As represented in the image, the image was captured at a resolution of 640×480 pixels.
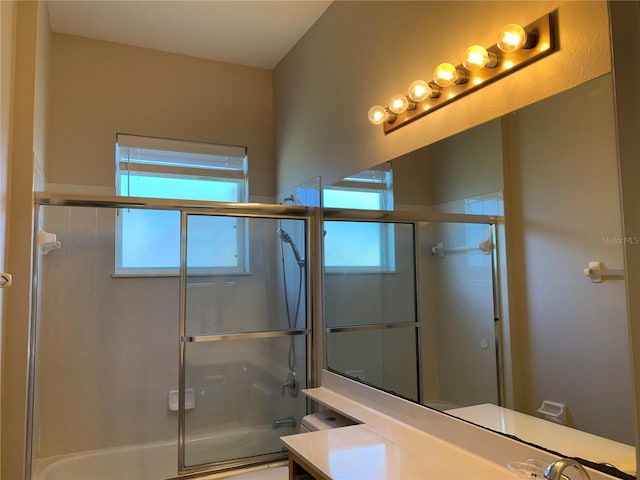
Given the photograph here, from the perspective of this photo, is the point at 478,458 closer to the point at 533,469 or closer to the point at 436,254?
the point at 533,469

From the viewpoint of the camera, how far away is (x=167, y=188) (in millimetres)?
3205

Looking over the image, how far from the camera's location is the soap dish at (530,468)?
1.24m

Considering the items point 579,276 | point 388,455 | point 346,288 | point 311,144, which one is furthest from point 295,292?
point 579,276

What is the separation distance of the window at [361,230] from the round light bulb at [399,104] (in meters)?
0.25

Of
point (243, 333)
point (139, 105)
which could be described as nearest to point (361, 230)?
point (243, 333)

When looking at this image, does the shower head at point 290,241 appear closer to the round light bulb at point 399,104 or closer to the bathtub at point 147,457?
the bathtub at point 147,457

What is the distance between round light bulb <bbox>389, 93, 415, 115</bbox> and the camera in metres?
1.86

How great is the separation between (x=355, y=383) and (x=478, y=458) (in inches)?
32.0

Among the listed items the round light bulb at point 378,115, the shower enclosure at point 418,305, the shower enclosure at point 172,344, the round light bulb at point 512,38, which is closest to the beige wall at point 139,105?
the shower enclosure at point 172,344

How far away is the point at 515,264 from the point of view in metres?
1.42

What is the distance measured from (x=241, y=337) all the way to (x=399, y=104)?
1.55 metres

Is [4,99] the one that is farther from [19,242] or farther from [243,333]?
[243,333]

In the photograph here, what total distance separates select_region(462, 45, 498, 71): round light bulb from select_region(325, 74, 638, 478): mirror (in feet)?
0.63

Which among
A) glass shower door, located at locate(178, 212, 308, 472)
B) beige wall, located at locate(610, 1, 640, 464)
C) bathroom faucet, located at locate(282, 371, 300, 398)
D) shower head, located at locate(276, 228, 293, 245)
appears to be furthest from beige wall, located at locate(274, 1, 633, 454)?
bathroom faucet, located at locate(282, 371, 300, 398)
